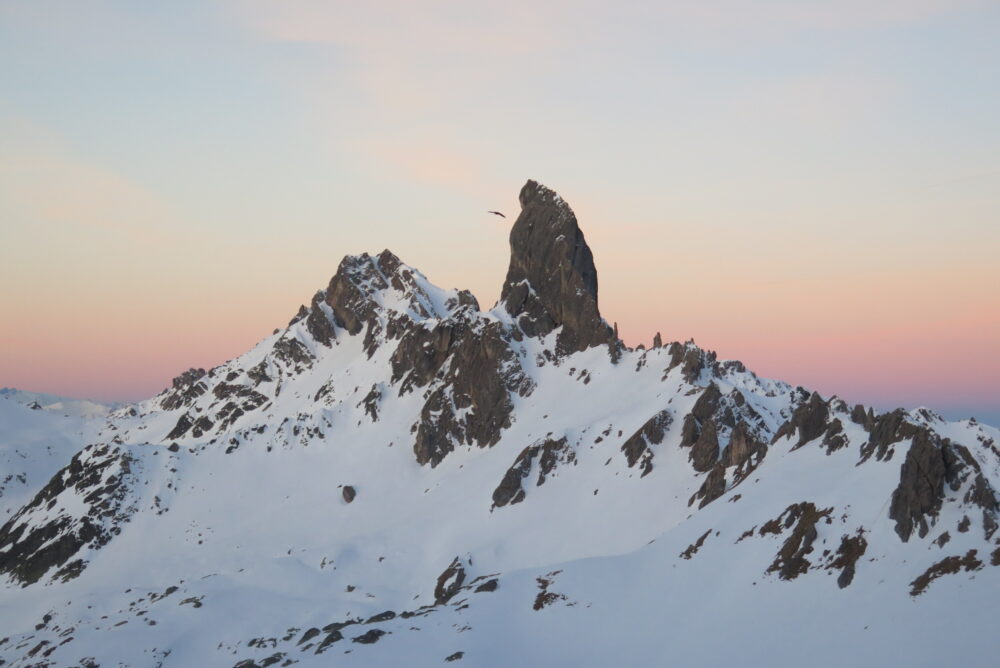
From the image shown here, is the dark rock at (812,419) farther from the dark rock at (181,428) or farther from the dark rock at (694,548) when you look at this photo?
the dark rock at (181,428)

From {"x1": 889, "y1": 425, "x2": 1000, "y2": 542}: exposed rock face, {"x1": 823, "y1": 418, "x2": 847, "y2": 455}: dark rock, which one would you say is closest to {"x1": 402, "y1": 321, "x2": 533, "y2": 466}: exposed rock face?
{"x1": 823, "y1": 418, "x2": 847, "y2": 455}: dark rock

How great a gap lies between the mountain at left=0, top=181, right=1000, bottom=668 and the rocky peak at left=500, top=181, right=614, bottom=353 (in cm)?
40

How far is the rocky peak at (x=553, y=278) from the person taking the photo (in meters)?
136

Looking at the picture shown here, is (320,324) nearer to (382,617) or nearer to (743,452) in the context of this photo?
(382,617)

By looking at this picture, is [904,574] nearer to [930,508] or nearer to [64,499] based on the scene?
[930,508]

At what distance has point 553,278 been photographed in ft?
459

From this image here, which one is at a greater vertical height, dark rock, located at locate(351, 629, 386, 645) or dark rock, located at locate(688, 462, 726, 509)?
dark rock, located at locate(688, 462, 726, 509)

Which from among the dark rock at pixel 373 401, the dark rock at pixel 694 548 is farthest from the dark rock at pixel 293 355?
the dark rock at pixel 694 548

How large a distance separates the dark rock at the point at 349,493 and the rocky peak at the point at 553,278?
3925 cm

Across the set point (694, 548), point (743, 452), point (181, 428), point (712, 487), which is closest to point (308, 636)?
point (694, 548)

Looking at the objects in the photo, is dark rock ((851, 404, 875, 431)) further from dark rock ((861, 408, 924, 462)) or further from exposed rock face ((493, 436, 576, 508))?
exposed rock face ((493, 436, 576, 508))

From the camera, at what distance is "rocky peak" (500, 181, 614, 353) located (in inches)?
5364

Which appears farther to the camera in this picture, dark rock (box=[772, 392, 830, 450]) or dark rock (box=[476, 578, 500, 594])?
dark rock (box=[476, 578, 500, 594])

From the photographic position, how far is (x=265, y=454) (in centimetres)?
14688
